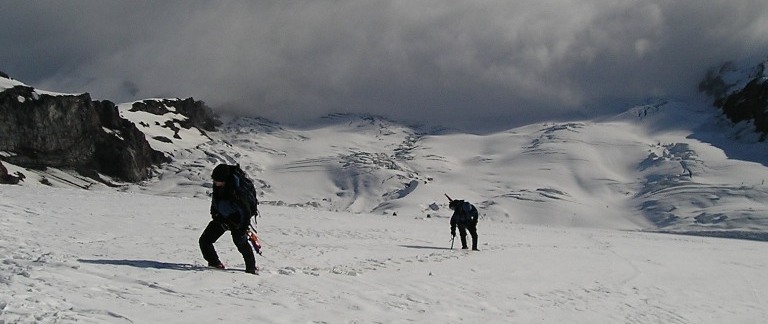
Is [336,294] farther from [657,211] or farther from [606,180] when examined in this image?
[606,180]

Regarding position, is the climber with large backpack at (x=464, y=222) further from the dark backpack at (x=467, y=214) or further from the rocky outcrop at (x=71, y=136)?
the rocky outcrop at (x=71, y=136)

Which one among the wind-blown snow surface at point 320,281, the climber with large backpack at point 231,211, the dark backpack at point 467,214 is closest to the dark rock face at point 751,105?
the wind-blown snow surface at point 320,281

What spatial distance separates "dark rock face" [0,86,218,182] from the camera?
15875 cm

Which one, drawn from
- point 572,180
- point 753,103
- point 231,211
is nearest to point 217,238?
point 231,211

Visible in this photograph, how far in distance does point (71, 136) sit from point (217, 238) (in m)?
→ 180

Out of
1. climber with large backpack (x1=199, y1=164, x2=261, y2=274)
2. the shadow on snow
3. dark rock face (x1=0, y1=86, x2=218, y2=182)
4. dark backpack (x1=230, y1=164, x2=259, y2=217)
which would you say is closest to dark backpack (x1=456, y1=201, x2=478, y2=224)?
dark backpack (x1=230, y1=164, x2=259, y2=217)

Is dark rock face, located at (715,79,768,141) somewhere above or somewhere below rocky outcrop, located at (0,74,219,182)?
above

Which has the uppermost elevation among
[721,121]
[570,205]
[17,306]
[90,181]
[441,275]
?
[721,121]

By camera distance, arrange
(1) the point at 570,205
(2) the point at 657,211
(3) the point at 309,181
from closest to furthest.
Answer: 1. (2) the point at 657,211
2. (1) the point at 570,205
3. (3) the point at 309,181

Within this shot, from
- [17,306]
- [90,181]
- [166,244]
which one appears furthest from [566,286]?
[90,181]

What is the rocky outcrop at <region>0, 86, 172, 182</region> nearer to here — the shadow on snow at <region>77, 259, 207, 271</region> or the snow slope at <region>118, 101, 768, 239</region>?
the snow slope at <region>118, 101, 768, 239</region>

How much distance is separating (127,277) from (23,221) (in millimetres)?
7395

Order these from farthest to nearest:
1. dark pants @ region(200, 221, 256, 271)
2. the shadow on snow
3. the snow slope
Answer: the snow slope
dark pants @ region(200, 221, 256, 271)
the shadow on snow

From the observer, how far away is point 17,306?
6074 mm
